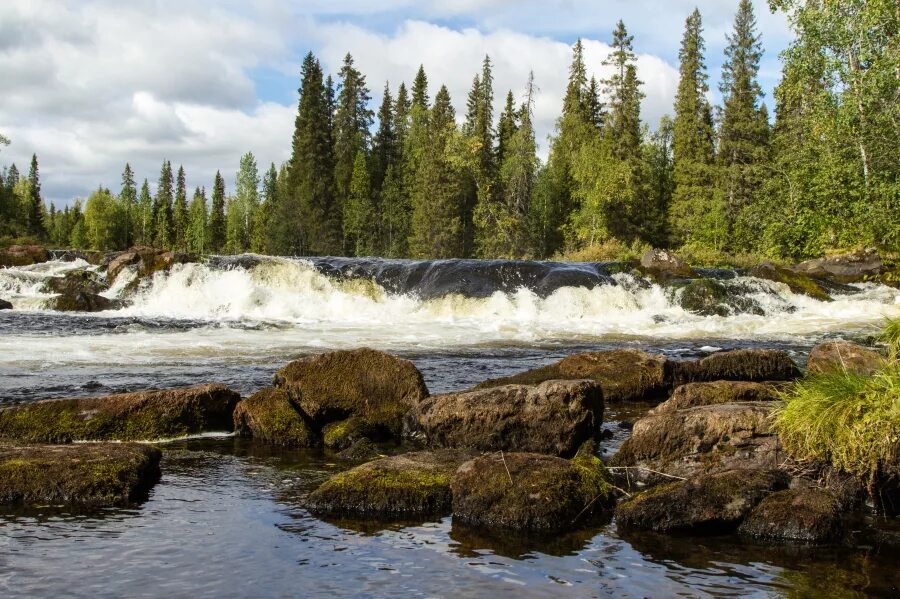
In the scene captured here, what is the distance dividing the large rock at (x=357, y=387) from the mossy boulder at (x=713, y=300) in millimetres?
17701

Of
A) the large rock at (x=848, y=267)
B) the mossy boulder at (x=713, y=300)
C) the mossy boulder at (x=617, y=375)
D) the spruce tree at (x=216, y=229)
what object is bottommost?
the mossy boulder at (x=617, y=375)

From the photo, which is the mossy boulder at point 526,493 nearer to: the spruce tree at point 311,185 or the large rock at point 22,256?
the large rock at point 22,256

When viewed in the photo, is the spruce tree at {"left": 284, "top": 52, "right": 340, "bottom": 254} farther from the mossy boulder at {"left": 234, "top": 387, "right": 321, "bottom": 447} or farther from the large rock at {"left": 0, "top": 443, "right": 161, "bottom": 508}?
the large rock at {"left": 0, "top": 443, "right": 161, "bottom": 508}

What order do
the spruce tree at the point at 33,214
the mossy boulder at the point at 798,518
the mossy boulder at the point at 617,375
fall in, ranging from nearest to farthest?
the mossy boulder at the point at 798,518
the mossy boulder at the point at 617,375
the spruce tree at the point at 33,214

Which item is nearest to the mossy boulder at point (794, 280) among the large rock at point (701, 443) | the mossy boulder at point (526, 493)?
the large rock at point (701, 443)

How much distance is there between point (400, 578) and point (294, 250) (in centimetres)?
7250

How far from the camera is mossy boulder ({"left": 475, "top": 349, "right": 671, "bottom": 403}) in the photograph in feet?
35.6

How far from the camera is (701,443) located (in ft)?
22.2

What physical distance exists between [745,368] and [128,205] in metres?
133

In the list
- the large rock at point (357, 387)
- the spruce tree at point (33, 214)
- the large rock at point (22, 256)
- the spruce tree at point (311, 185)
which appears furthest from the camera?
the spruce tree at point (33, 214)

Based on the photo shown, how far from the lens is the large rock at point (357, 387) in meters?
8.84

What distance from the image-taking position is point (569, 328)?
21.9 metres

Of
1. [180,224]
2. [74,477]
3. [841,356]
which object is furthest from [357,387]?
[180,224]

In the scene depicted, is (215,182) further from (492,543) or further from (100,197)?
(492,543)
